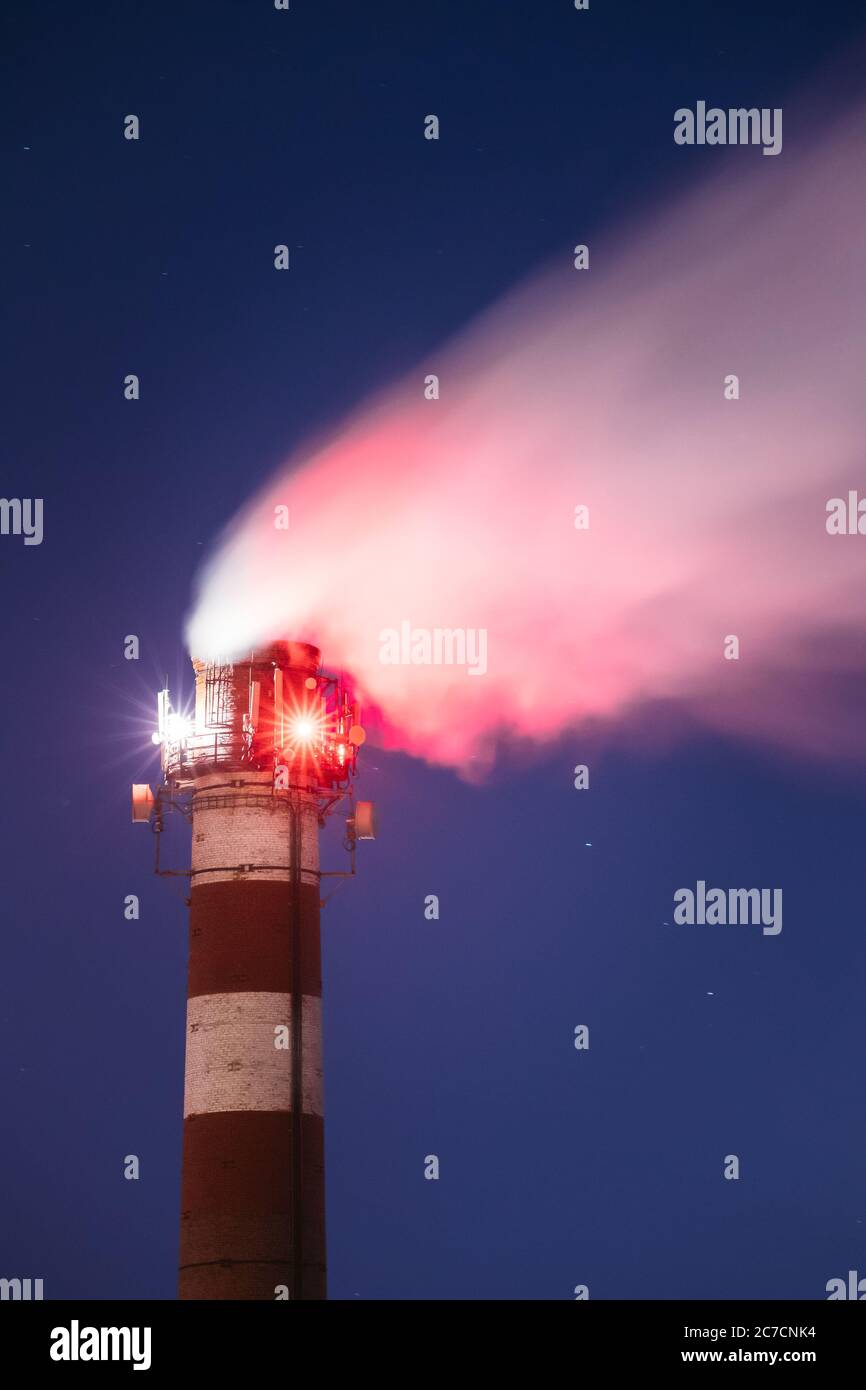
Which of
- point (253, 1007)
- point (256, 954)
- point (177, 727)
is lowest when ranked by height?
point (253, 1007)

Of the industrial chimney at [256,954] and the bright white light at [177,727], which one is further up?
the bright white light at [177,727]

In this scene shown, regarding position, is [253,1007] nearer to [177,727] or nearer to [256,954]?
[256,954]

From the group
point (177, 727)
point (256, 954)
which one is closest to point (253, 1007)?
point (256, 954)

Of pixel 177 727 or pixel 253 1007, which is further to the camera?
pixel 177 727

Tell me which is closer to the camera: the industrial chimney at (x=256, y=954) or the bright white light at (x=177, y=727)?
the industrial chimney at (x=256, y=954)

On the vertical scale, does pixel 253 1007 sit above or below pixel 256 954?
below

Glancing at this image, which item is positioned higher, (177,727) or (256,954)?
(177,727)
